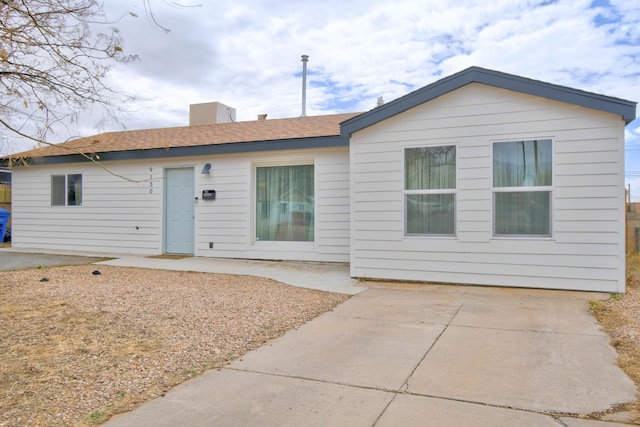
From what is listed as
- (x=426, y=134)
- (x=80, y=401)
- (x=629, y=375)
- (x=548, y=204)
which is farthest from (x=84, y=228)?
(x=629, y=375)

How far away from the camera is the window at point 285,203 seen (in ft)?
34.4

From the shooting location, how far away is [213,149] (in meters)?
10.8

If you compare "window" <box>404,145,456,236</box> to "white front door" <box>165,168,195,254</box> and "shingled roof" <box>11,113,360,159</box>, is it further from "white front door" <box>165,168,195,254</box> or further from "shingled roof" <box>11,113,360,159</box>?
"white front door" <box>165,168,195,254</box>

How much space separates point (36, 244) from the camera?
520 inches

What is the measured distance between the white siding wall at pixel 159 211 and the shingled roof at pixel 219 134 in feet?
1.34

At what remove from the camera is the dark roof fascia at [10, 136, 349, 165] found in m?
9.81

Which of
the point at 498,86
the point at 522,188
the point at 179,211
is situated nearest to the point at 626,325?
the point at 522,188

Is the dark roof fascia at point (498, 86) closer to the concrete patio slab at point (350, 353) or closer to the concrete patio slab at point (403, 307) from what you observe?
the concrete patio slab at point (403, 307)

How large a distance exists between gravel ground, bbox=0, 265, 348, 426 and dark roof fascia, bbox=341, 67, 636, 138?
3208mm

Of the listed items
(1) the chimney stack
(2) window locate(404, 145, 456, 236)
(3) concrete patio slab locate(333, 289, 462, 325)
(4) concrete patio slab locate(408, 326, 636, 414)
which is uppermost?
(1) the chimney stack

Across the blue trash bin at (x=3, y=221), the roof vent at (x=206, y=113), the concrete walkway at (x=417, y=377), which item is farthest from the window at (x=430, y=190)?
the blue trash bin at (x=3, y=221)

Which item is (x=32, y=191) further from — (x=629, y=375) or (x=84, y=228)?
(x=629, y=375)

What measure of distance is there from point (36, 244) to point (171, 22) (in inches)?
413

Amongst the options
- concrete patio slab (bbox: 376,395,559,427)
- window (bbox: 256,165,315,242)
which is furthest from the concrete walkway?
window (bbox: 256,165,315,242)
